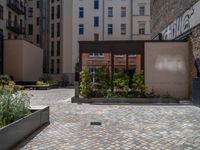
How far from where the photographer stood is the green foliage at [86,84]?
59.5 ft

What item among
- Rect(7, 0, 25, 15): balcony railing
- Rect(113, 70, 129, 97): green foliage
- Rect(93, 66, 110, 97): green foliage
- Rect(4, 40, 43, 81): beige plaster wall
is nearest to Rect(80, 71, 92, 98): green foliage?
Rect(93, 66, 110, 97): green foliage

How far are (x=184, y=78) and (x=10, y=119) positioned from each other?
513 inches

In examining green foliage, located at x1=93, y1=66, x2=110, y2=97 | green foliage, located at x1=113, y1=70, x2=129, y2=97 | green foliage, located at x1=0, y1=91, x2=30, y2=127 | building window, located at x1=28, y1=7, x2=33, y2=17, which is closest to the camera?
green foliage, located at x1=0, y1=91, x2=30, y2=127

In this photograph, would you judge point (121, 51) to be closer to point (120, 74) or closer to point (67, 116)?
point (120, 74)

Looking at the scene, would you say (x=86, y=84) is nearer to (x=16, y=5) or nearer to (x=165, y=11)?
(x=165, y=11)

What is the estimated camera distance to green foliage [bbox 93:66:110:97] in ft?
60.3

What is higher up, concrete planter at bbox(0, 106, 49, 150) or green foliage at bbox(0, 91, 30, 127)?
green foliage at bbox(0, 91, 30, 127)

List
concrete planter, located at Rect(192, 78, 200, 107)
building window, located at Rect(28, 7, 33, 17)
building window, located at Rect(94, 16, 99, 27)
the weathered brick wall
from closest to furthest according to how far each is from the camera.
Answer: concrete planter, located at Rect(192, 78, 200, 107)
the weathered brick wall
building window, located at Rect(94, 16, 99, 27)
building window, located at Rect(28, 7, 33, 17)

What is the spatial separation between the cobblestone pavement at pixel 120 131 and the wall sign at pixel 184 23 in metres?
5.99

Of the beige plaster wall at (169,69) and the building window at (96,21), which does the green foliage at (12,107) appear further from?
the building window at (96,21)

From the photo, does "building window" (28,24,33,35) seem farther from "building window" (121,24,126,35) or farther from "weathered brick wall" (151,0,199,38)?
"weathered brick wall" (151,0,199,38)

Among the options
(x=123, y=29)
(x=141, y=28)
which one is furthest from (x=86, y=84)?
(x=141, y=28)

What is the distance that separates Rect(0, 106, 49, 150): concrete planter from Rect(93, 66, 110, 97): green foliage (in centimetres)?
771

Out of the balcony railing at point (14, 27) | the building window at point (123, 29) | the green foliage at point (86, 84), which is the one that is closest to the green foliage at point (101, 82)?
→ the green foliage at point (86, 84)
